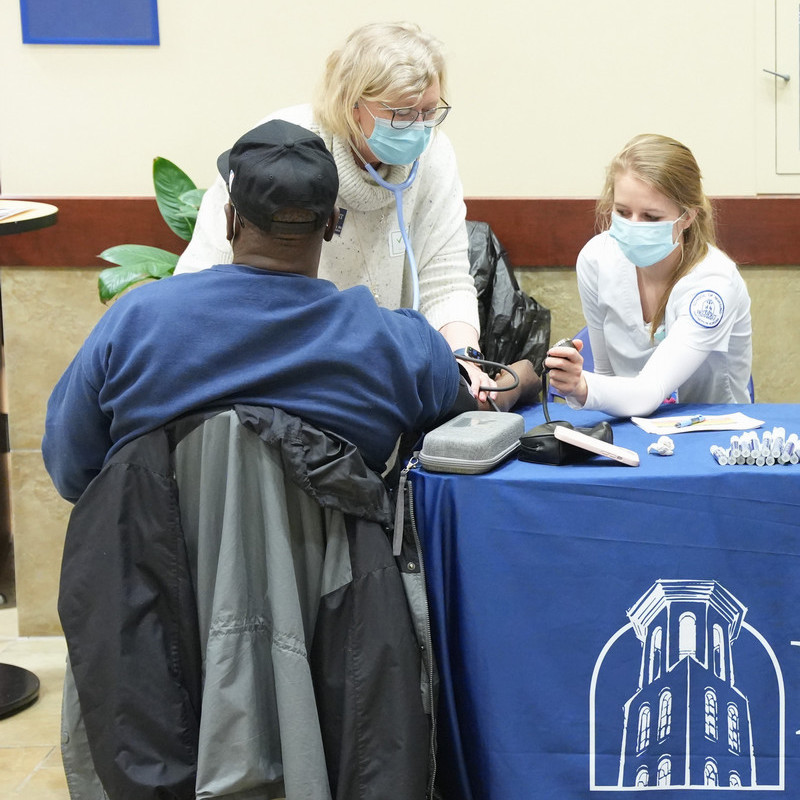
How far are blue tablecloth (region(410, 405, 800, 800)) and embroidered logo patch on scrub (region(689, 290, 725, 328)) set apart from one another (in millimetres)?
521

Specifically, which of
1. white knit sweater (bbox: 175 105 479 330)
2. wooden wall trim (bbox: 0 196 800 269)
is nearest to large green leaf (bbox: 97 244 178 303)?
wooden wall trim (bbox: 0 196 800 269)

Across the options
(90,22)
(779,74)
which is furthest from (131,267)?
(779,74)

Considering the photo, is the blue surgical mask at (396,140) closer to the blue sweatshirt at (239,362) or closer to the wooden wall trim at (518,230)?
the blue sweatshirt at (239,362)

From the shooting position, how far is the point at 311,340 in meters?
1.30

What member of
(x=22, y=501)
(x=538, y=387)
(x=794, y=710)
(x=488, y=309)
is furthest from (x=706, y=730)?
(x=22, y=501)

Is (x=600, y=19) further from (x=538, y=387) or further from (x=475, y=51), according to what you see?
(x=538, y=387)

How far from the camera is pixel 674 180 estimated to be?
6.39 feet

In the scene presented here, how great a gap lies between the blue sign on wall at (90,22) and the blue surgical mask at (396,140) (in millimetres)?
1164

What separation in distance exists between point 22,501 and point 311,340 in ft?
5.88

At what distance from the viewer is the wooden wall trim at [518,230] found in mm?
2672

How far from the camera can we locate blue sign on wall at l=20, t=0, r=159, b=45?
8.57 feet

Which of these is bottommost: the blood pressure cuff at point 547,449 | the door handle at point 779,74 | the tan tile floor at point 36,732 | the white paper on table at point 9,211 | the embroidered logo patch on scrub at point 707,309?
the tan tile floor at point 36,732

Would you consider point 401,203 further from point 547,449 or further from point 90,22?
point 90,22

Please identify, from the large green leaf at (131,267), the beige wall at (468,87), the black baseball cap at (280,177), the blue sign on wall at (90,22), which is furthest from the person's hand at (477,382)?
the blue sign on wall at (90,22)
